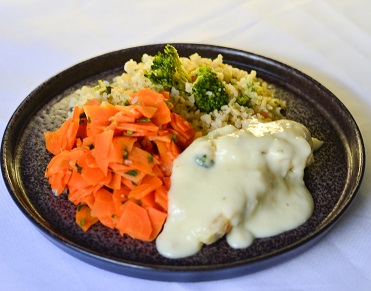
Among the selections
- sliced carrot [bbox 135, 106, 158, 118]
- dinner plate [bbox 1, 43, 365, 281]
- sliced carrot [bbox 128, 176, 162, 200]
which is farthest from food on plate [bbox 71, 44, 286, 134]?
sliced carrot [bbox 128, 176, 162, 200]

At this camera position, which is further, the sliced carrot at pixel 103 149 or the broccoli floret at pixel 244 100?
the broccoli floret at pixel 244 100

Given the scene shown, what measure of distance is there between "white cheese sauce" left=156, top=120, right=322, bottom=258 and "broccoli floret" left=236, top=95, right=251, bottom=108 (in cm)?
38

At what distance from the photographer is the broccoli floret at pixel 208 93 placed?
2887mm

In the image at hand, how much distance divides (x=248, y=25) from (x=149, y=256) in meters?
2.51

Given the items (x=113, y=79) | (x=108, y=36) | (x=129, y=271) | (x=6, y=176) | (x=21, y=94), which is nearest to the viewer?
(x=129, y=271)

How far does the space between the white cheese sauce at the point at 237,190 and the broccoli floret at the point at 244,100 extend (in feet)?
1.25

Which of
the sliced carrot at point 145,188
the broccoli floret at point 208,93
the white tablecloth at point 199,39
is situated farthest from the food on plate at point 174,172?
the white tablecloth at point 199,39

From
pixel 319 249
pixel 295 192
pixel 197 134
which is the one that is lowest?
pixel 319 249

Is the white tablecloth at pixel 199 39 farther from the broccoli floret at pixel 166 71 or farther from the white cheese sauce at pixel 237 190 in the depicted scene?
the broccoli floret at pixel 166 71

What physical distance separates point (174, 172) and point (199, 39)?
6.18 feet

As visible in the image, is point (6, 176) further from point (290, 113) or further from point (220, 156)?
point (290, 113)

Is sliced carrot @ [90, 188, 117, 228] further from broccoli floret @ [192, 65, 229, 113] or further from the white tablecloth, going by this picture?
broccoli floret @ [192, 65, 229, 113]

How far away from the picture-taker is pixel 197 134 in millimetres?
2742

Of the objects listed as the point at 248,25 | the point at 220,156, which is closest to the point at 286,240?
the point at 220,156
